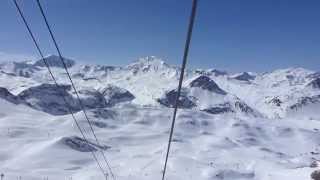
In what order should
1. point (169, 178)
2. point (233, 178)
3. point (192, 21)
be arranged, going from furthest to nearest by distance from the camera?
point (233, 178)
point (169, 178)
point (192, 21)

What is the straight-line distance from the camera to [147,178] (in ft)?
Answer: 575

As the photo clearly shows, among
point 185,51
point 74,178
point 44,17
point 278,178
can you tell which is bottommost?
point 74,178

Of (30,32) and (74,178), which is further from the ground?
(30,32)

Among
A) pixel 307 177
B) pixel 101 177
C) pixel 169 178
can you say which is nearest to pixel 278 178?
pixel 307 177

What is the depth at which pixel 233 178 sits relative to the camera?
18400 centimetres

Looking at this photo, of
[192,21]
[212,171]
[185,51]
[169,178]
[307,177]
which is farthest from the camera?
[212,171]

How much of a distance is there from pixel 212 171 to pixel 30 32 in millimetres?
192392

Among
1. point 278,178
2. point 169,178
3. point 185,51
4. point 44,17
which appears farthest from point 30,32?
point 169,178

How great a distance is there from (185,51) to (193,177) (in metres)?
175

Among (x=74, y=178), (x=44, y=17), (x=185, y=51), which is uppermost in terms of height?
(x=44, y=17)

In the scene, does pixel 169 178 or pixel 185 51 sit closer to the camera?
pixel 185 51

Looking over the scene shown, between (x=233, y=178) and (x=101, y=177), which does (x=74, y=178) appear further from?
(x=233, y=178)

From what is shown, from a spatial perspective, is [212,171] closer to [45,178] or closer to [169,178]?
[169,178]

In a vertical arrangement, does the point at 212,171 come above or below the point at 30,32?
below
